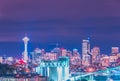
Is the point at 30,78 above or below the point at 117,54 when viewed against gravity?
below

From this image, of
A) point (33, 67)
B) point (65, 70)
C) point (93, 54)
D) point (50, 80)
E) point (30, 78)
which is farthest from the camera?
point (93, 54)

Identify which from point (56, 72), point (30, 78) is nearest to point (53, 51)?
point (56, 72)

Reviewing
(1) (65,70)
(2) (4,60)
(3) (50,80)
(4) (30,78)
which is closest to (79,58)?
(2) (4,60)

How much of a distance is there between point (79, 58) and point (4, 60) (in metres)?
7.25

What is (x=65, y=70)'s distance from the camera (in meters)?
32.9

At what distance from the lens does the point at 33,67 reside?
3522 centimetres

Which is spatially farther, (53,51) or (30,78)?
(53,51)

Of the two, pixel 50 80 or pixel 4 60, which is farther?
pixel 4 60

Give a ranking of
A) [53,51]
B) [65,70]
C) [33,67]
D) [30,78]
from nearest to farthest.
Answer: [30,78] → [65,70] → [33,67] → [53,51]

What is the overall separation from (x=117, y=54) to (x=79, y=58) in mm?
4075

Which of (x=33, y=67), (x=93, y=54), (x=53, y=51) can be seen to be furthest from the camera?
(x=93, y=54)

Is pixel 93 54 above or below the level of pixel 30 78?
above

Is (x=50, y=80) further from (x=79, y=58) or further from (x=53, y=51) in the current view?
(x=79, y=58)

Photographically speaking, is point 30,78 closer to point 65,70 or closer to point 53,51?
point 65,70
